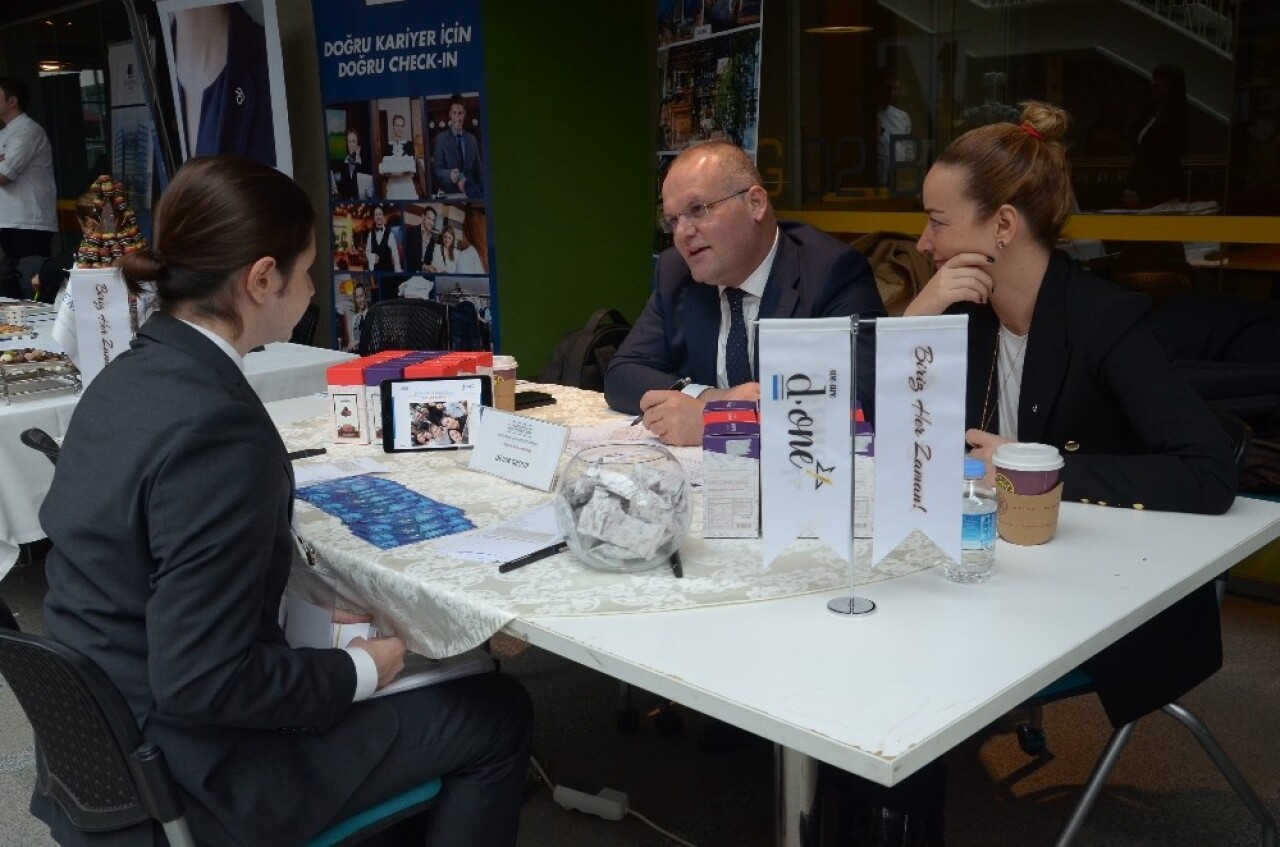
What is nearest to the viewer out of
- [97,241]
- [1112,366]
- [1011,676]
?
[1011,676]

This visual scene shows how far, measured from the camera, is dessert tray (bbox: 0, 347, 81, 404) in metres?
3.11

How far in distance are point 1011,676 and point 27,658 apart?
1.16m

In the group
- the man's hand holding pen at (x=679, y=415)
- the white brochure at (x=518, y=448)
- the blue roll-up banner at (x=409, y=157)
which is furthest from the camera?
the blue roll-up banner at (x=409, y=157)

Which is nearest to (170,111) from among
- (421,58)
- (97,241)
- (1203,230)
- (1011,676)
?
(421,58)

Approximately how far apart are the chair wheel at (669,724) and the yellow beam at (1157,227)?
2.32 metres

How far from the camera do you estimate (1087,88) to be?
4.86 metres

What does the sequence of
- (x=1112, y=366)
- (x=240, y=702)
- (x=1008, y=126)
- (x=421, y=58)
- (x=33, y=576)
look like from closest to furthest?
(x=240, y=702) < (x=1112, y=366) < (x=1008, y=126) < (x=33, y=576) < (x=421, y=58)

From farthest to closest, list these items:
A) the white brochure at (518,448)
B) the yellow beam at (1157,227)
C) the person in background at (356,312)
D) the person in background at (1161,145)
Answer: the person in background at (356,312), the person in background at (1161,145), the yellow beam at (1157,227), the white brochure at (518,448)

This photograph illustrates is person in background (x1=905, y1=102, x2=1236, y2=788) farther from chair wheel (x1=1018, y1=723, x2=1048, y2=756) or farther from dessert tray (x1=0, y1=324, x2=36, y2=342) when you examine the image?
dessert tray (x1=0, y1=324, x2=36, y2=342)

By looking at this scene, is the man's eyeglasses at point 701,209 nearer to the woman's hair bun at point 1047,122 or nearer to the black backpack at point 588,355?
the woman's hair bun at point 1047,122

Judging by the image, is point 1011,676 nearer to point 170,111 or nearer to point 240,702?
point 240,702

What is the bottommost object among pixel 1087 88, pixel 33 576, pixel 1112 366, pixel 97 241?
pixel 33 576

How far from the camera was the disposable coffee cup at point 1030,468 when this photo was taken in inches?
Answer: 67.2

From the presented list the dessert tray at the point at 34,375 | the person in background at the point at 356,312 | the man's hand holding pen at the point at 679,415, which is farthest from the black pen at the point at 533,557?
the person in background at the point at 356,312
